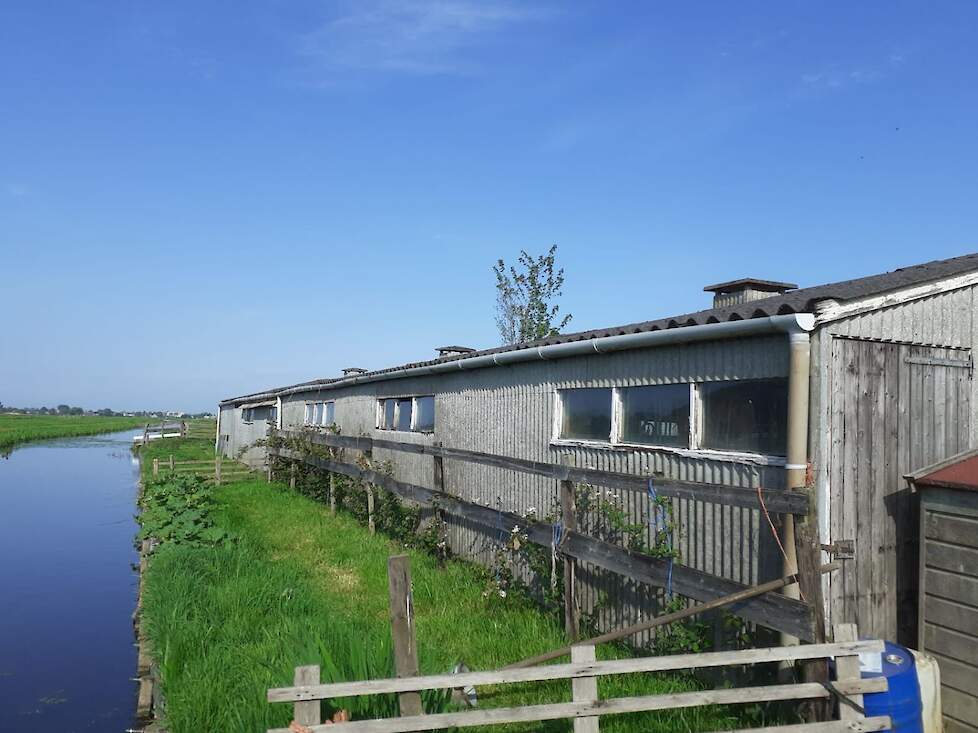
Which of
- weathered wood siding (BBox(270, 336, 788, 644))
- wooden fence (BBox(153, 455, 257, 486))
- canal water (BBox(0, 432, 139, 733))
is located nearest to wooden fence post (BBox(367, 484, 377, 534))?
weathered wood siding (BBox(270, 336, 788, 644))

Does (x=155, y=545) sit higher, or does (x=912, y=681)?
(x=912, y=681)

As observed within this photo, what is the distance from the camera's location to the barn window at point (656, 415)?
21.8 ft

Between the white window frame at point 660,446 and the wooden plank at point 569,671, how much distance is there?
1.42 m

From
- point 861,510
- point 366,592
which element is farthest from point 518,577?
point 861,510

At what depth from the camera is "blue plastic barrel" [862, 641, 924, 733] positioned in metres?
4.59

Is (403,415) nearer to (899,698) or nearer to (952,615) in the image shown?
(952,615)

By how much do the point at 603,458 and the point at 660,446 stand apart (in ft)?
2.97

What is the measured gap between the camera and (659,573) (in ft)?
19.9

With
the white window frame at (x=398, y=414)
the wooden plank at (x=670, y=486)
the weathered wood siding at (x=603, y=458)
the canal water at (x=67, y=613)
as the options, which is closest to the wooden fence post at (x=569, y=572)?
the wooden plank at (x=670, y=486)

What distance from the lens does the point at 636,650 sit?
22.5ft

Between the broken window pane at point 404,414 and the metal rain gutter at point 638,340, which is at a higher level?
the metal rain gutter at point 638,340

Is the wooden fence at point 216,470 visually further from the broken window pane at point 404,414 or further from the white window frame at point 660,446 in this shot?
the white window frame at point 660,446

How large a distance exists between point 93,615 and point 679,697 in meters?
9.31

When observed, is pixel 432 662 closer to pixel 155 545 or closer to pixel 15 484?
pixel 155 545
